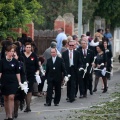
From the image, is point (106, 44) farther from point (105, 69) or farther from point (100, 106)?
point (100, 106)

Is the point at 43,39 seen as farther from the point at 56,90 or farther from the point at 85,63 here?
the point at 56,90

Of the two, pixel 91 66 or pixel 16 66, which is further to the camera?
pixel 91 66

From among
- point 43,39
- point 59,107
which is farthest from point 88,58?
point 43,39

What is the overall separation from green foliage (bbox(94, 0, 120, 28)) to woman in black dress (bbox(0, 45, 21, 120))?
23.7m

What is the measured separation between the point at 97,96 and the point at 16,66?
20.7 ft

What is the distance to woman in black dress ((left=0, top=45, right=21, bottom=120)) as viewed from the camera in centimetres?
1444

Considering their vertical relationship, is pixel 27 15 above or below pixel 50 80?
above

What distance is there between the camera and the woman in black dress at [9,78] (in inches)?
568

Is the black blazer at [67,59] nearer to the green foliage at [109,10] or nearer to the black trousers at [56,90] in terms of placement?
the black trousers at [56,90]

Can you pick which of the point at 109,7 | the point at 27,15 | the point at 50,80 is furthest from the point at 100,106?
the point at 109,7

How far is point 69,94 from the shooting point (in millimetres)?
18984

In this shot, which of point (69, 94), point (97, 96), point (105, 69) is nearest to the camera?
point (69, 94)

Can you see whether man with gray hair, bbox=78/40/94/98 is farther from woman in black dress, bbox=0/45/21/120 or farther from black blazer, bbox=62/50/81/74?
woman in black dress, bbox=0/45/21/120

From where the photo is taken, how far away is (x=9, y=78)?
571 inches
